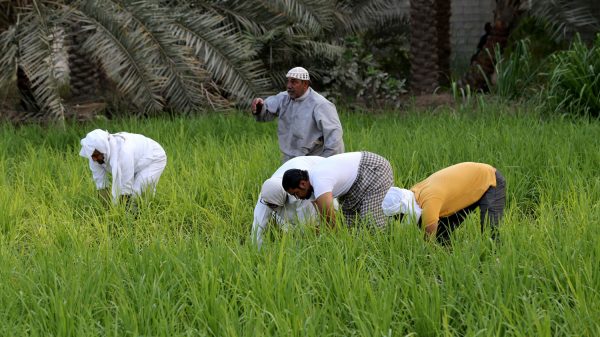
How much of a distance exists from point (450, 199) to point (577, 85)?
201 inches

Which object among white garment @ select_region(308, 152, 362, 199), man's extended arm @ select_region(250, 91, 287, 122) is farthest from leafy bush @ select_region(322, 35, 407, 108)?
white garment @ select_region(308, 152, 362, 199)

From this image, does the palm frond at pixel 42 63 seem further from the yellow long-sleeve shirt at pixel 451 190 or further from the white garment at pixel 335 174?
the yellow long-sleeve shirt at pixel 451 190

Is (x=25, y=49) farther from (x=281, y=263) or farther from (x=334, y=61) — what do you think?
(x=281, y=263)

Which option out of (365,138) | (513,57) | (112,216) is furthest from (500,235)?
(513,57)

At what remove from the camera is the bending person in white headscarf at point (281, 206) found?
5387 mm

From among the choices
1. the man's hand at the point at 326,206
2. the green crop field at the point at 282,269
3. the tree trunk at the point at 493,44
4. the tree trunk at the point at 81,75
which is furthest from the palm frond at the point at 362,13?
the man's hand at the point at 326,206

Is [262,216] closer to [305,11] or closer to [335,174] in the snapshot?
[335,174]

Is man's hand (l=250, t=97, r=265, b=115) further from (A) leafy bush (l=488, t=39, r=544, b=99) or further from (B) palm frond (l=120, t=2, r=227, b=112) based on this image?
(A) leafy bush (l=488, t=39, r=544, b=99)

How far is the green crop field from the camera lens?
13.0 ft

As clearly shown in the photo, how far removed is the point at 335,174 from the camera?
17.3 ft

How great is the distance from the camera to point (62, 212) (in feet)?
21.7

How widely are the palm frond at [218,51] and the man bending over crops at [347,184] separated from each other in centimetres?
493

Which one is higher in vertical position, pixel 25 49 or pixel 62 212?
pixel 25 49

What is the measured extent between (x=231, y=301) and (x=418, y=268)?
90 centimetres
